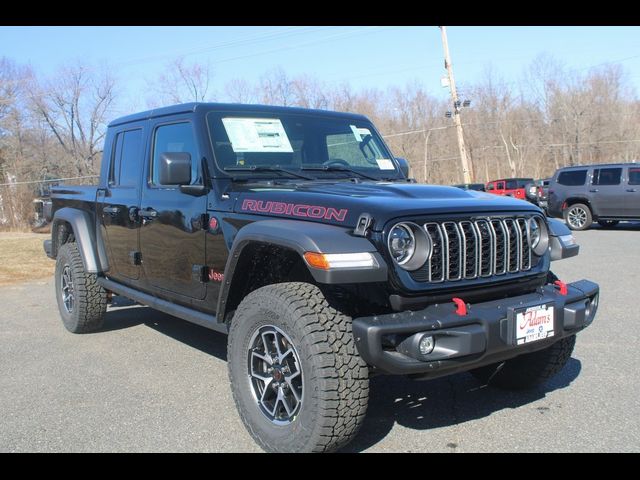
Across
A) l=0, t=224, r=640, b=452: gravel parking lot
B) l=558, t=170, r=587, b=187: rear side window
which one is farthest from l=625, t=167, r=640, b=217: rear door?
l=0, t=224, r=640, b=452: gravel parking lot

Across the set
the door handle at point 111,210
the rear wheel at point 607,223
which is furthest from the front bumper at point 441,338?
the rear wheel at point 607,223

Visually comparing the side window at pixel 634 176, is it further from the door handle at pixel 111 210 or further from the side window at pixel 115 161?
the door handle at pixel 111 210

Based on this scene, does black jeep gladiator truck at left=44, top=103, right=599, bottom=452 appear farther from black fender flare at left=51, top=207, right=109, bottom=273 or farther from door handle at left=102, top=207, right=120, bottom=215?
black fender flare at left=51, top=207, right=109, bottom=273

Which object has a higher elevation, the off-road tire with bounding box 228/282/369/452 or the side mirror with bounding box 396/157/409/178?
the side mirror with bounding box 396/157/409/178

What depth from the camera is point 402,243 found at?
3.12 metres

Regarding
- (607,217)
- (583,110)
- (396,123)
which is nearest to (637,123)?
(583,110)

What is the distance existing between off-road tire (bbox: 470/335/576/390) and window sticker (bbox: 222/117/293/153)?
6.97 feet

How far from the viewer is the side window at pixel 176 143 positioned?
4.23 meters

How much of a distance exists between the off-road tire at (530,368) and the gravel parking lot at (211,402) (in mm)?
92

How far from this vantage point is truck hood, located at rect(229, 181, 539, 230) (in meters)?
3.17

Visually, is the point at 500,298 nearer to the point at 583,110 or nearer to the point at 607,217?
the point at 607,217

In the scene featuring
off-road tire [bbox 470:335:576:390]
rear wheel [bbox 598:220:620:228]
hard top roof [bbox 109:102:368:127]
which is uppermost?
hard top roof [bbox 109:102:368:127]

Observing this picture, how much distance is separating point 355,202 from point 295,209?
0.38m

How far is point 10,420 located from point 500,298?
3.11m
